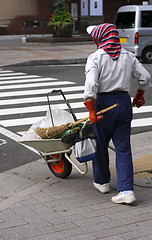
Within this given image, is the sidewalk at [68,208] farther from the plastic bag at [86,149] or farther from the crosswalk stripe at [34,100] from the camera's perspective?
the crosswalk stripe at [34,100]

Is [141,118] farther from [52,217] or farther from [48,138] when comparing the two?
[52,217]

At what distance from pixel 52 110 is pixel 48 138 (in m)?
0.51

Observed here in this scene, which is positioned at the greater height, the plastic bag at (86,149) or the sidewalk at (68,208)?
the plastic bag at (86,149)

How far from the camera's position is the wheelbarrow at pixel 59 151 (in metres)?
5.23

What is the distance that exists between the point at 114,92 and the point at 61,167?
4.21 feet

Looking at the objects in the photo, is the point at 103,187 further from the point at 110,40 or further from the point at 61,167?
the point at 110,40

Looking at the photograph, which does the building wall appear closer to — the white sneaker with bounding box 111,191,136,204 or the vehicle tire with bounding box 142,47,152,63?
the vehicle tire with bounding box 142,47,152,63

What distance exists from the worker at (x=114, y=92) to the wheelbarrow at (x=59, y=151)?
0.96 ft

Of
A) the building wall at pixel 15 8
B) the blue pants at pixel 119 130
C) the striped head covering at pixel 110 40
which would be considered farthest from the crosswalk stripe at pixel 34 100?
the building wall at pixel 15 8

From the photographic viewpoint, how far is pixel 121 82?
490 centimetres

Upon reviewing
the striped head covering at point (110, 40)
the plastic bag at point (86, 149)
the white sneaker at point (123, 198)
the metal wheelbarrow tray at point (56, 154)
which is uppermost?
A: the striped head covering at point (110, 40)

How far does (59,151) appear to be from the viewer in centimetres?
549

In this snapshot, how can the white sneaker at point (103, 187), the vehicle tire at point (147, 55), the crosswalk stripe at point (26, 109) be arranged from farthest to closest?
the vehicle tire at point (147, 55) < the crosswalk stripe at point (26, 109) < the white sneaker at point (103, 187)

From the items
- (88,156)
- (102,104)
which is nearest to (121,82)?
(102,104)
